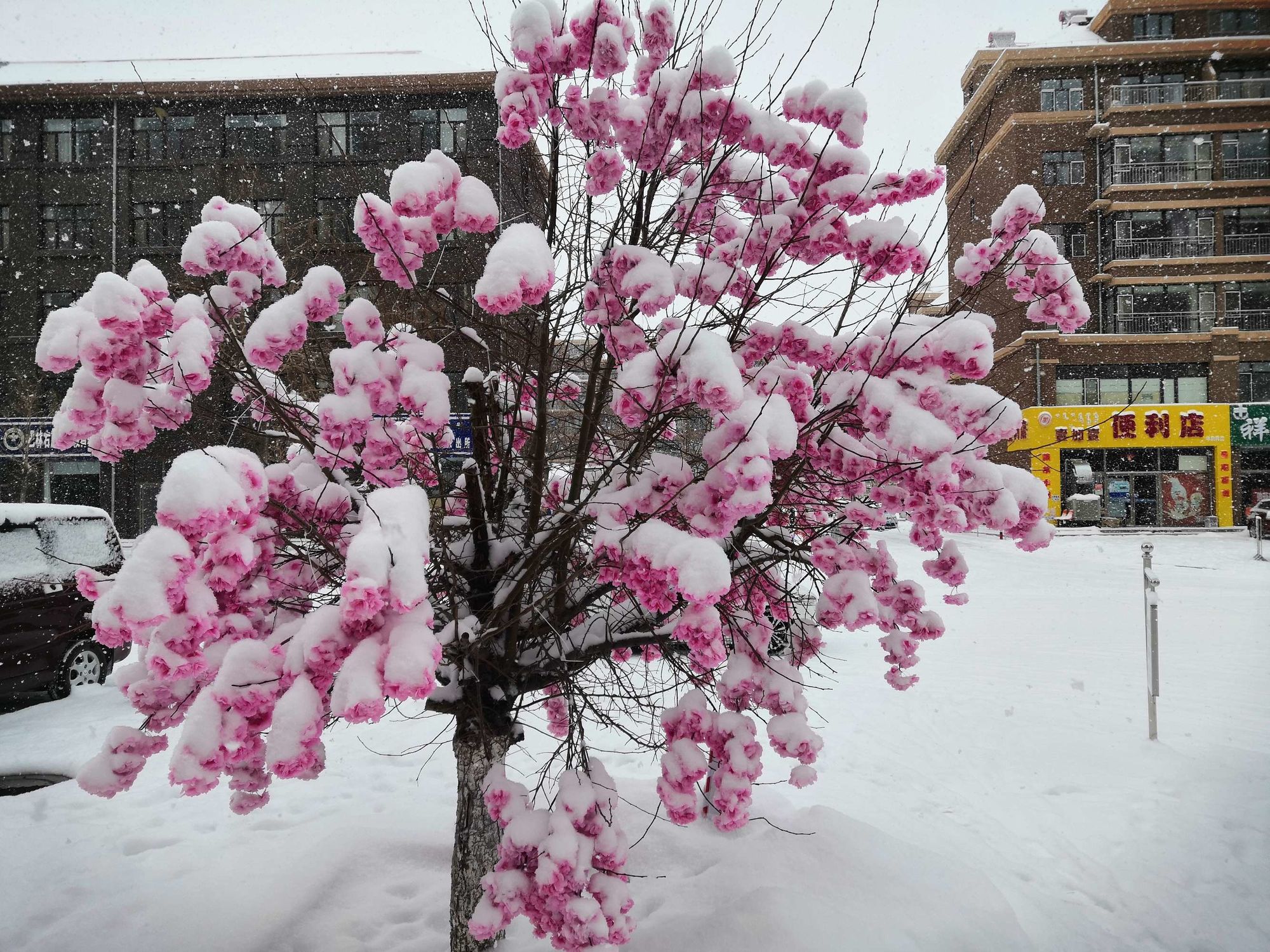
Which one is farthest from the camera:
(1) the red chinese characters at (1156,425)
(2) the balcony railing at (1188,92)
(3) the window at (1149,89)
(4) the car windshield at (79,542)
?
(3) the window at (1149,89)

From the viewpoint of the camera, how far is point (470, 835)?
340 cm

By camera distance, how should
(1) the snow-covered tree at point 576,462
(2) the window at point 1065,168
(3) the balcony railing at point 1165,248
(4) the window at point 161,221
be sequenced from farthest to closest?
(2) the window at point 1065,168 < (3) the balcony railing at point 1165,248 < (4) the window at point 161,221 < (1) the snow-covered tree at point 576,462

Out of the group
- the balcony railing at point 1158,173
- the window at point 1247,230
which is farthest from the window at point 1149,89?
the window at point 1247,230

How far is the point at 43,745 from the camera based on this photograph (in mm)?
6207

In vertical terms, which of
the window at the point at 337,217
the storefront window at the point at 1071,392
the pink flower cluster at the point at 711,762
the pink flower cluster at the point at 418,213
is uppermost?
the window at the point at 337,217

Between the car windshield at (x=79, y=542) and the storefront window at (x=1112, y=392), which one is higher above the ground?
the storefront window at (x=1112, y=392)

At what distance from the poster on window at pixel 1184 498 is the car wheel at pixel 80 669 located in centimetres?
3401

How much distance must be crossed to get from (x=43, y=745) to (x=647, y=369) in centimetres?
714

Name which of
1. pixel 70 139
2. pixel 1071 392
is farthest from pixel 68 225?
pixel 1071 392

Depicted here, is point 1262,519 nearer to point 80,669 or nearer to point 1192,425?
point 1192,425

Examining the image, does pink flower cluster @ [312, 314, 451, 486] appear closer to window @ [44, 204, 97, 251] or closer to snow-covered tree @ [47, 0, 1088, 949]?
snow-covered tree @ [47, 0, 1088, 949]

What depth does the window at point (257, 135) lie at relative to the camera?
2581cm

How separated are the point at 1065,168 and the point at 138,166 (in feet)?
123

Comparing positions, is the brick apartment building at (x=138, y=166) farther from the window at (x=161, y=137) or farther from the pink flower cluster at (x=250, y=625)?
the pink flower cluster at (x=250, y=625)
